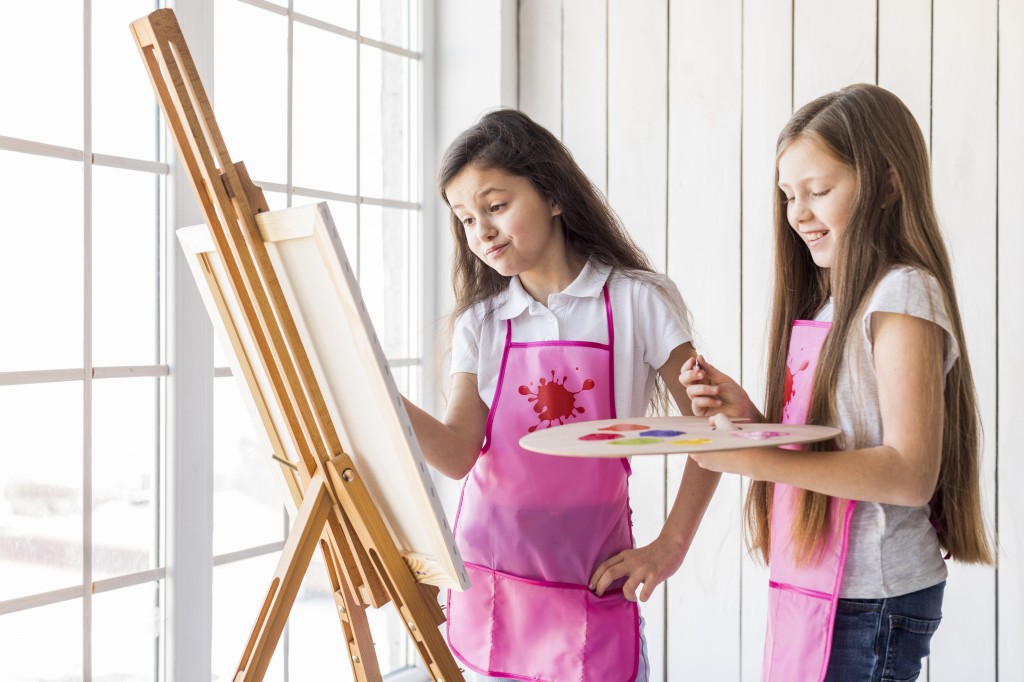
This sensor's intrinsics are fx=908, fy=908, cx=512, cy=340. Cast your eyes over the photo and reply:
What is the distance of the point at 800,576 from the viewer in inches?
47.4

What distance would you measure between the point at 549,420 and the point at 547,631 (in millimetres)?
313

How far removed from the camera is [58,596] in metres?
1.58

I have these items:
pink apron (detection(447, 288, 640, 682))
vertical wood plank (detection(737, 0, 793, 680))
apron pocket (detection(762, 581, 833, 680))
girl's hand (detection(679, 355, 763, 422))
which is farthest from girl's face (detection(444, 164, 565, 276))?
vertical wood plank (detection(737, 0, 793, 680))

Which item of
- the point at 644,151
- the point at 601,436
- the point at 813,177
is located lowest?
the point at 601,436

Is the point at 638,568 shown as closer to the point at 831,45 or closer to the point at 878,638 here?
the point at 878,638

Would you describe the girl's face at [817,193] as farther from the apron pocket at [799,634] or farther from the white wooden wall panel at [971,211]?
the white wooden wall panel at [971,211]

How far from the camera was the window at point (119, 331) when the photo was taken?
1531 mm

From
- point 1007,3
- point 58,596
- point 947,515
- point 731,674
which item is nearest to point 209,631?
point 58,596

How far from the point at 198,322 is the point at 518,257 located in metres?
0.76

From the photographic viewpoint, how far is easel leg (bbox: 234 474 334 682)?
3.67 feet

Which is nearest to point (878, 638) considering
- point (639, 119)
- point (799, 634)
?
point (799, 634)

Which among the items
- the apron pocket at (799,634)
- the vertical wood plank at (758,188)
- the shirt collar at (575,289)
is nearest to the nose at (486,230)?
the shirt collar at (575,289)

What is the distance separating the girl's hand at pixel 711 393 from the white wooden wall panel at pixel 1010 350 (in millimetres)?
847

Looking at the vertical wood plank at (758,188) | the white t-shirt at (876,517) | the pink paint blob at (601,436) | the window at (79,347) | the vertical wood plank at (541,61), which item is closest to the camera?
the pink paint blob at (601,436)
